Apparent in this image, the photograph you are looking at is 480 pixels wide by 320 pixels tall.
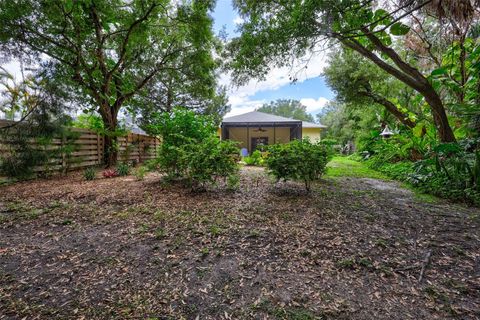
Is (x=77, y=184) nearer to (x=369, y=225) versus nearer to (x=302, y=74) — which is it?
(x=302, y=74)

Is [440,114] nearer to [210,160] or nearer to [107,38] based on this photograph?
[210,160]

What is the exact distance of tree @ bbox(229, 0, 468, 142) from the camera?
2787 millimetres

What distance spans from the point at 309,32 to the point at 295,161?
1.93 metres

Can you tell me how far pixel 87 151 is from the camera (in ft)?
23.2

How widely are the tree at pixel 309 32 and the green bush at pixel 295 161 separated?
59.3 inches

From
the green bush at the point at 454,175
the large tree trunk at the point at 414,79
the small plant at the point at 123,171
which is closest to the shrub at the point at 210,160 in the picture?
the small plant at the point at 123,171

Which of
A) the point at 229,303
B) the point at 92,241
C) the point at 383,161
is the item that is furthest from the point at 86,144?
the point at 383,161

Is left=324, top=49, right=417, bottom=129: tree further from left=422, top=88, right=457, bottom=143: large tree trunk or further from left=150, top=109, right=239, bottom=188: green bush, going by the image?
left=150, top=109, right=239, bottom=188: green bush

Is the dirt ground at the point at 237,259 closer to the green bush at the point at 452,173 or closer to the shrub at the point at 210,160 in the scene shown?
the green bush at the point at 452,173

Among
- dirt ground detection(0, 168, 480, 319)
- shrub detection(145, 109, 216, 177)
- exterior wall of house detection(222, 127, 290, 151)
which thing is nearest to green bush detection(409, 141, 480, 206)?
dirt ground detection(0, 168, 480, 319)

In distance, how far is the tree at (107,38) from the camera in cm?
553

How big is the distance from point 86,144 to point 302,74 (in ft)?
22.6

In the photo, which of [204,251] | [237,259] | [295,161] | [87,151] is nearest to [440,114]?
[295,161]

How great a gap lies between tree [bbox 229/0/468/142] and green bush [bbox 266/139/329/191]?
1.51m
